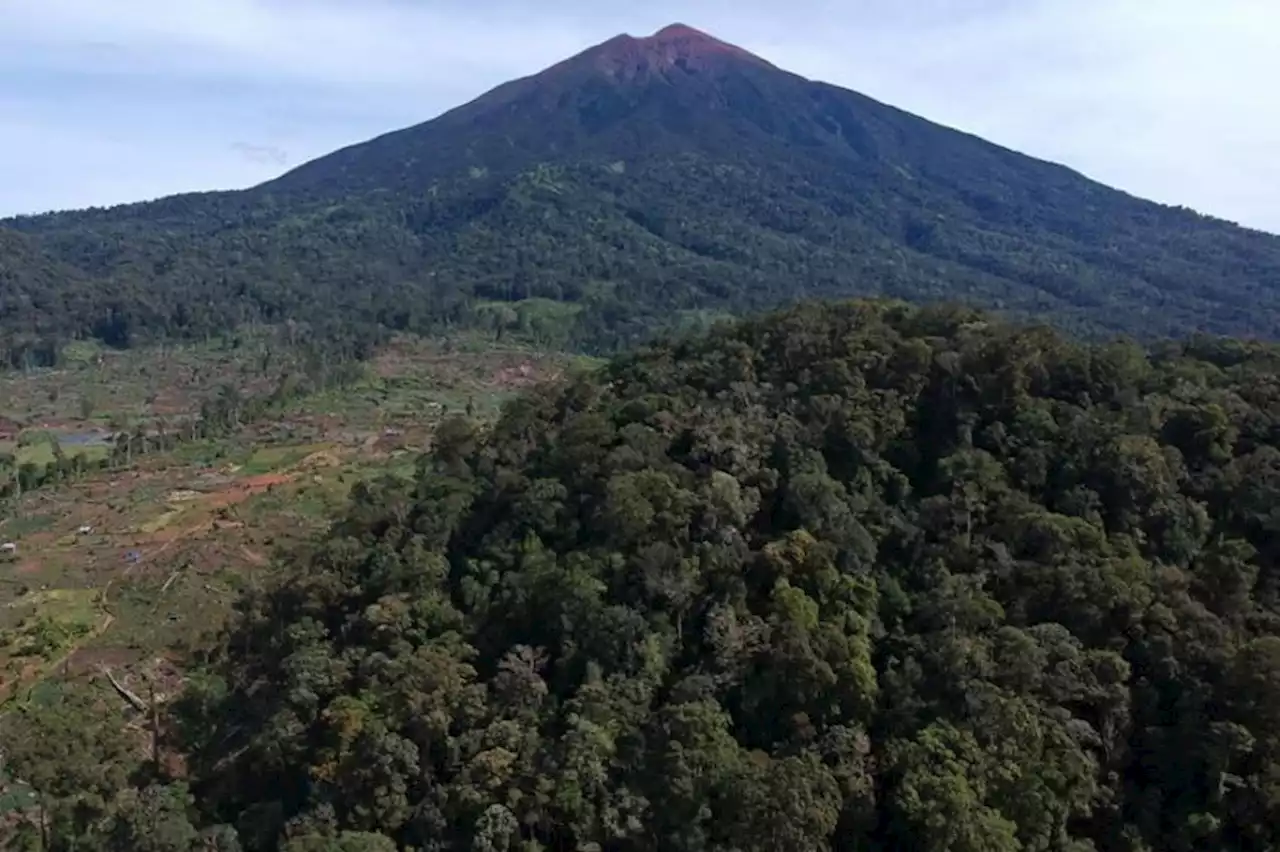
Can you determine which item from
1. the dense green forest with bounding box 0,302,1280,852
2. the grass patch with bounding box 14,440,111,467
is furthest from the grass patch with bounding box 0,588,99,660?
the grass patch with bounding box 14,440,111,467

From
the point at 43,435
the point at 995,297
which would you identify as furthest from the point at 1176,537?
the point at 995,297

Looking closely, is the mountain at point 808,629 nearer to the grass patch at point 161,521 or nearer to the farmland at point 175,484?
the farmland at point 175,484

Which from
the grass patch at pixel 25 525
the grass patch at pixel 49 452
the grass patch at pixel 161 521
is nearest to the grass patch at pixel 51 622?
the grass patch at pixel 161 521

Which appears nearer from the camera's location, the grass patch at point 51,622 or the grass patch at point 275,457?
the grass patch at point 51,622

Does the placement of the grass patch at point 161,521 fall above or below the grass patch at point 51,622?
below

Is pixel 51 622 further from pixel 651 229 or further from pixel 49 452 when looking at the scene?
pixel 651 229

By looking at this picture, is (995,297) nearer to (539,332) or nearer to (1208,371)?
(539,332)

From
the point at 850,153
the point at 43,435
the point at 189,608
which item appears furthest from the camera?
the point at 850,153
